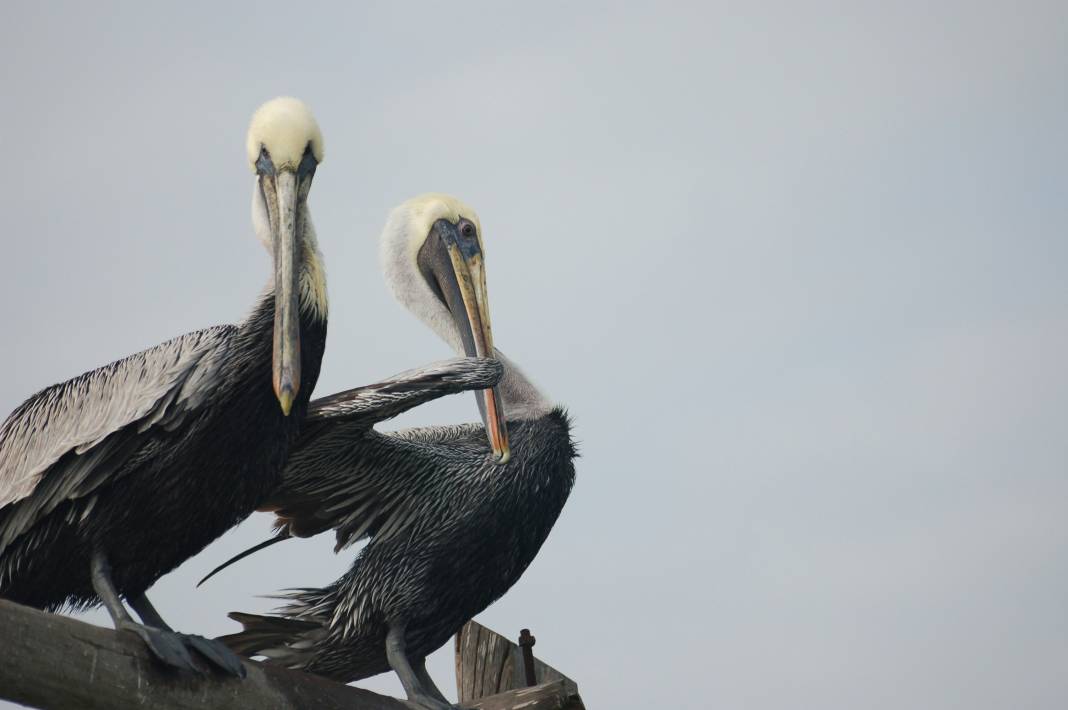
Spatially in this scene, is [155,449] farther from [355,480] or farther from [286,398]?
[355,480]

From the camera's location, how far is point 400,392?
234 inches

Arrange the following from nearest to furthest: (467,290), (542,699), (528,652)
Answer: (542,699)
(528,652)
(467,290)

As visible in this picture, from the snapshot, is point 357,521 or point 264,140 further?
point 357,521

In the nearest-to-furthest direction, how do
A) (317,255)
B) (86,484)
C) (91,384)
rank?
(86,484), (91,384), (317,255)

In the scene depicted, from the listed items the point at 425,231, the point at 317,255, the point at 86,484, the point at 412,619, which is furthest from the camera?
the point at 425,231

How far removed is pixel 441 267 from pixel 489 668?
226 centimetres

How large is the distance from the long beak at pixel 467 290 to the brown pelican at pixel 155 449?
2.00m

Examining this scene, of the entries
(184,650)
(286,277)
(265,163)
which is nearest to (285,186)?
(265,163)

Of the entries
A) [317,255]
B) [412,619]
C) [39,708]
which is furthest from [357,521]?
[39,708]

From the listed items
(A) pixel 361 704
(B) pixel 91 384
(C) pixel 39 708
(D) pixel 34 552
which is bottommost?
(C) pixel 39 708

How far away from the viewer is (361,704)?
16.4 feet

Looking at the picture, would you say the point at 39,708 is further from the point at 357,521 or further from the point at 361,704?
the point at 357,521

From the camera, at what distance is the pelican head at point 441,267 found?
766 cm

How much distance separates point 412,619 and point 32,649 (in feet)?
8.85
